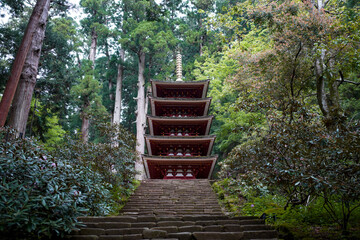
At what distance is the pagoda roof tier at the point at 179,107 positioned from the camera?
14.4 meters

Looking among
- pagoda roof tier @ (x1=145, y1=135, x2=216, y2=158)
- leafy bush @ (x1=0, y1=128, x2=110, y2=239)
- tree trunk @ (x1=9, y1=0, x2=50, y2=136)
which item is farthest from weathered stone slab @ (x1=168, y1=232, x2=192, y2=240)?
pagoda roof tier @ (x1=145, y1=135, x2=216, y2=158)

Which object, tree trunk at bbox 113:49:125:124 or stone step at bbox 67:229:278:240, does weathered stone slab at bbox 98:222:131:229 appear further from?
tree trunk at bbox 113:49:125:124

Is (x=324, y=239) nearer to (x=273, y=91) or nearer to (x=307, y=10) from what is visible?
(x=273, y=91)

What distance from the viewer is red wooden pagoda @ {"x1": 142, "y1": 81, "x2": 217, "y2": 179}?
12.9 m

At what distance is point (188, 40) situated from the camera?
66.5ft

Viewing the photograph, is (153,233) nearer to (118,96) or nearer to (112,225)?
(112,225)

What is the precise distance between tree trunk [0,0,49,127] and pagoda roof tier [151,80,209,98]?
9187 mm

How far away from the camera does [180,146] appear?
14016 mm

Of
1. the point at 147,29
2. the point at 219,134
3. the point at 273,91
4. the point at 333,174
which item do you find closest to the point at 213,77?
the point at 219,134

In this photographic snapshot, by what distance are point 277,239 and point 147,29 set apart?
15874 millimetres

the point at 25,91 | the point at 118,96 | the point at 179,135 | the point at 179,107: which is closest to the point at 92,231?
the point at 25,91

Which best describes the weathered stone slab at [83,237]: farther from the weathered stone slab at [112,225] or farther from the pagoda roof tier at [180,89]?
the pagoda roof tier at [180,89]

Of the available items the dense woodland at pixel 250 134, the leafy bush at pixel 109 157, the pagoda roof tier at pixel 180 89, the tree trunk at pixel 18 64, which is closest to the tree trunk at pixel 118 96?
the dense woodland at pixel 250 134

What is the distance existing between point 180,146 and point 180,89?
13.0 feet
